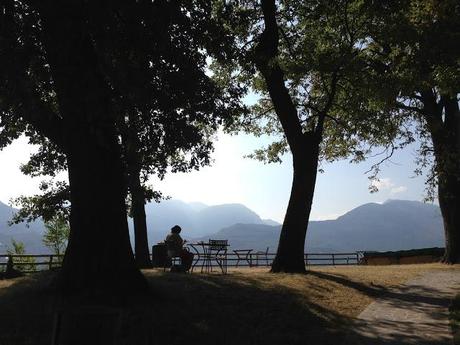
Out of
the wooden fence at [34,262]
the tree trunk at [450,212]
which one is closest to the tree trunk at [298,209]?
the wooden fence at [34,262]

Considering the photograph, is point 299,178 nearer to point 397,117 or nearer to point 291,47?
point 291,47

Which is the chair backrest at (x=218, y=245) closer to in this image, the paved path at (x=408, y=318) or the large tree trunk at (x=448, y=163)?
the paved path at (x=408, y=318)

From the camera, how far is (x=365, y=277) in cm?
1761

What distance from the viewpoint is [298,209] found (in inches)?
736

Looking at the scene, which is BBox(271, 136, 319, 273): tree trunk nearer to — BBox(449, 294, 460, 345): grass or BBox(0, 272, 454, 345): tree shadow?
BBox(449, 294, 460, 345): grass

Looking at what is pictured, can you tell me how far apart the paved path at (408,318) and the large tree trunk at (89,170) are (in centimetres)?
444

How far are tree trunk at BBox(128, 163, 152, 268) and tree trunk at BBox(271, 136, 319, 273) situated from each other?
7.48 m

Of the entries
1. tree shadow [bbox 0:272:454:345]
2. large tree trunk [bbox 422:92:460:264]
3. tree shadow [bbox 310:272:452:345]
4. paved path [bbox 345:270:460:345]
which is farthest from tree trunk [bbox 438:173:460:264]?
tree shadow [bbox 0:272:454:345]

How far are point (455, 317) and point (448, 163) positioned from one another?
16653 mm

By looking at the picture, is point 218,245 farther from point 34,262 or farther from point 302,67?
point 34,262

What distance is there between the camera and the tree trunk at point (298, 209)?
18359 mm

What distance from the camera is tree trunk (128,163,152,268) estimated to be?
23469 millimetres

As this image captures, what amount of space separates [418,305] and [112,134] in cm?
803

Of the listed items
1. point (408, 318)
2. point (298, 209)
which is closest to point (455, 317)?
point (408, 318)
